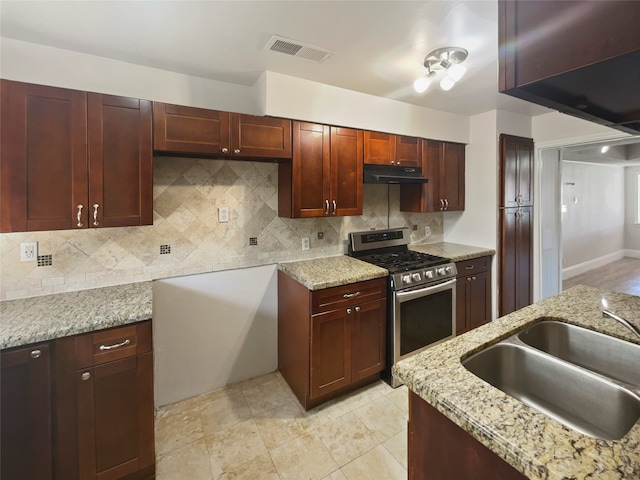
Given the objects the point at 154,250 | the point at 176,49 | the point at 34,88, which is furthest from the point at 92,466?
the point at 176,49

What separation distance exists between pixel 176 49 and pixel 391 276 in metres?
2.20

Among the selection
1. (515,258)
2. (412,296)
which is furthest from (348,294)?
(515,258)

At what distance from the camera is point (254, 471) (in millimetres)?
1796

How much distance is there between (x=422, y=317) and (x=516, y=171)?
2.07 m

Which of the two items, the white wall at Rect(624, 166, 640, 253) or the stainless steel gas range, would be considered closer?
the stainless steel gas range

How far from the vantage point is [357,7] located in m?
1.55

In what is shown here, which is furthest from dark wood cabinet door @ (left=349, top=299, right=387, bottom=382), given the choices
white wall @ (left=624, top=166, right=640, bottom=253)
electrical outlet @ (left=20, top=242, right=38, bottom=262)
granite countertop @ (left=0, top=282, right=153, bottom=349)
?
white wall @ (left=624, top=166, right=640, bottom=253)

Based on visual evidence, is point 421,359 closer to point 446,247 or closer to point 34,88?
point 34,88

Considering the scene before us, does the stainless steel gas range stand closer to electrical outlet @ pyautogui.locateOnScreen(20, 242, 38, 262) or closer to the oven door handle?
the oven door handle

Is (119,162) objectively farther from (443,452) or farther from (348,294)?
(443,452)

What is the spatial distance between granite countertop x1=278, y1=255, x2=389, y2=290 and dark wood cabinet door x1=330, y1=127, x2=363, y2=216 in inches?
17.9

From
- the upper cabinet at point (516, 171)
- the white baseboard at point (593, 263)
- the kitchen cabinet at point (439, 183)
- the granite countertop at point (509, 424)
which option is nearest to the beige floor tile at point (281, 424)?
the granite countertop at point (509, 424)

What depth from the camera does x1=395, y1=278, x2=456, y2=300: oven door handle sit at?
251 cm

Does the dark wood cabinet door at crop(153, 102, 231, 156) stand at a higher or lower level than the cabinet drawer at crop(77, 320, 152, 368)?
higher
